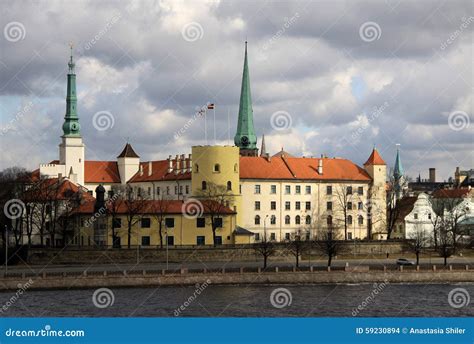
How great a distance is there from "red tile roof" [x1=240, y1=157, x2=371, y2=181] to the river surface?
42.6 meters

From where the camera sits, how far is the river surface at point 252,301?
64.2 meters

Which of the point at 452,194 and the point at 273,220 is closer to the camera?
the point at 273,220

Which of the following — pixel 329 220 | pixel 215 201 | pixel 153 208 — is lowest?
pixel 329 220

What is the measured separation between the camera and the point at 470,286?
82.6m

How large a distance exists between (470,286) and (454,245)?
87.6 ft

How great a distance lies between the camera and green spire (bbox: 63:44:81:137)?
432 feet

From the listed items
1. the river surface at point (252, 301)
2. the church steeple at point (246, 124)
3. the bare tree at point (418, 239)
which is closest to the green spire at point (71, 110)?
the church steeple at point (246, 124)

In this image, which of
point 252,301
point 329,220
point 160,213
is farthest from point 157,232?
point 252,301

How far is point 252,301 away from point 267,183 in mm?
53360

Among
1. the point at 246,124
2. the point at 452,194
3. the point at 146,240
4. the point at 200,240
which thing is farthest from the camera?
the point at 452,194

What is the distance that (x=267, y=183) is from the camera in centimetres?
12294

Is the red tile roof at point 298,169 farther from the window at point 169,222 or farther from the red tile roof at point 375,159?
the window at point 169,222

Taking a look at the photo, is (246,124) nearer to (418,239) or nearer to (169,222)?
(418,239)

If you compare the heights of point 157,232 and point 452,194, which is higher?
point 452,194
